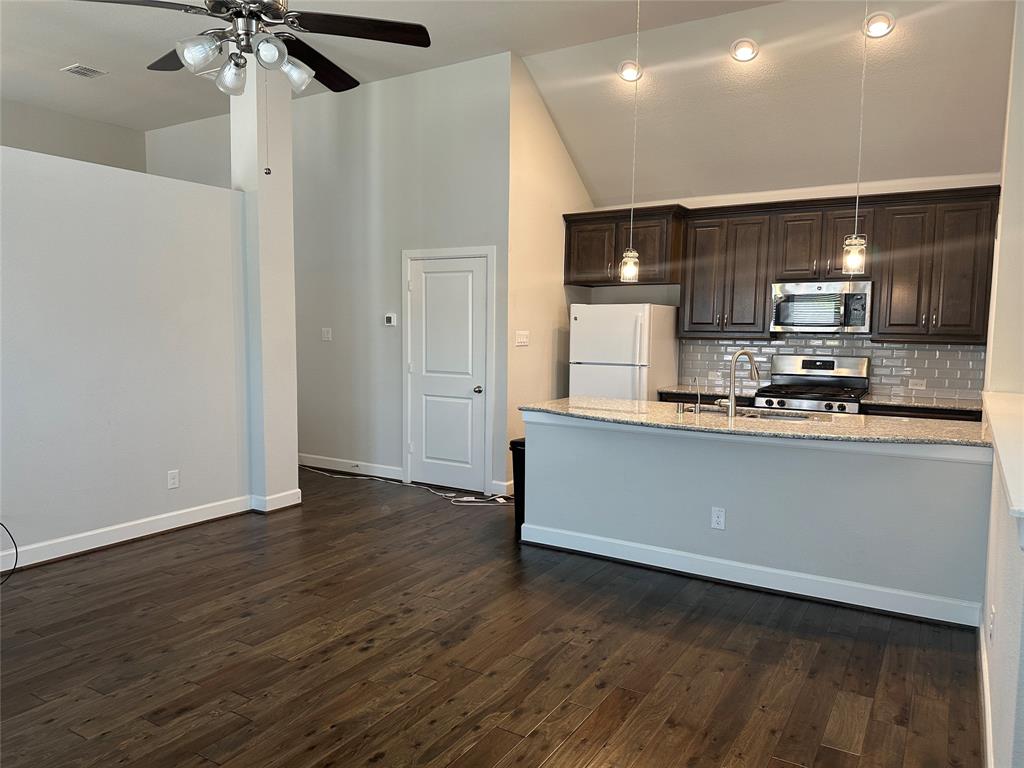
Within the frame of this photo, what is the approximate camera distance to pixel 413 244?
19.2 feet

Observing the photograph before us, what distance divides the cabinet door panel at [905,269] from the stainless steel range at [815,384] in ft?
1.58

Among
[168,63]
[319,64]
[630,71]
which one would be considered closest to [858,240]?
[630,71]

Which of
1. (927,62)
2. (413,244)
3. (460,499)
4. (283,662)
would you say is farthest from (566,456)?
(927,62)

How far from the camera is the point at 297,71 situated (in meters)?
2.97

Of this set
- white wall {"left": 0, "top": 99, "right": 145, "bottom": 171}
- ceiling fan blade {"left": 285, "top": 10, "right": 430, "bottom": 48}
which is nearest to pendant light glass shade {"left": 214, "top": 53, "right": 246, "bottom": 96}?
ceiling fan blade {"left": 285, "top": 10, "right": 430, "bottom": 48}

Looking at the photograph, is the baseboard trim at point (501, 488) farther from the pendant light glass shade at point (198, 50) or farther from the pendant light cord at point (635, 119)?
the pendant light glass shade at point (198, 50)

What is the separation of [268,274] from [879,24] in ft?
14.5

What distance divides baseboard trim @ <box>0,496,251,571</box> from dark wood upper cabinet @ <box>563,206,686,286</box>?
3.45 metres

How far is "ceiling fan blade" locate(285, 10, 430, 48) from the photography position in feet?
8.95

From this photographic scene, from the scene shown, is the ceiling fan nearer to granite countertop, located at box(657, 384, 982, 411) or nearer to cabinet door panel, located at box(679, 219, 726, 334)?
cabinet door panel, located at box(679, 219, 726, 334)

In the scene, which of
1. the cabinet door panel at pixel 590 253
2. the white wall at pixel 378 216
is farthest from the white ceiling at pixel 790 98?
the white wall at pixel 378 216

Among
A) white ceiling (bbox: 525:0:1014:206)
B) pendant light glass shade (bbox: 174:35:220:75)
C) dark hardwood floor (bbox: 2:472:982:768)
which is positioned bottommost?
dark hardwood floor (bbox: 2:472:982:768)

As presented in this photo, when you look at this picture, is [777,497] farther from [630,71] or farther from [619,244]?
[630,71]

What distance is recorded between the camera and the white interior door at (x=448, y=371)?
562 cm
